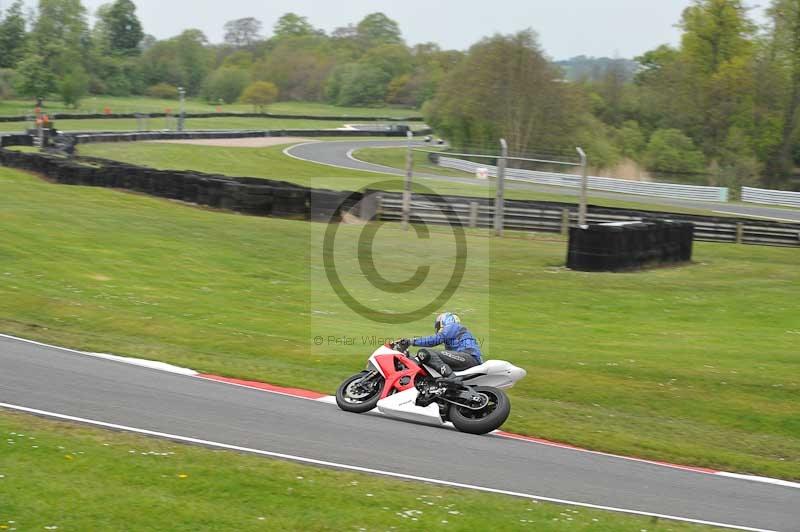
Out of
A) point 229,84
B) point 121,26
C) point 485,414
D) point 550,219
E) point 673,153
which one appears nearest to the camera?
point 485,414

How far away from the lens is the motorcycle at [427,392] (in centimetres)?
1120

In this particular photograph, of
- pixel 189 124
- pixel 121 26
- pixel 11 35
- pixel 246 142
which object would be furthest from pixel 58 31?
pixel 121 26

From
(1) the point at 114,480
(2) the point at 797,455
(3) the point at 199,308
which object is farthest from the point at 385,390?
(3) the point at 199,308

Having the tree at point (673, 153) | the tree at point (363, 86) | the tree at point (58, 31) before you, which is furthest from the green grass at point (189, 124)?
the tree at point (673, 153)

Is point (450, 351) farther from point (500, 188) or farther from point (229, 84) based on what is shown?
point (229, 84)

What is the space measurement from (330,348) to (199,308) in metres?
3.28

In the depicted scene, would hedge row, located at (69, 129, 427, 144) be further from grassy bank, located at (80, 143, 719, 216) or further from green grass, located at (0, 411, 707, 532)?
green grass, located at (0, 411, 707, 532)

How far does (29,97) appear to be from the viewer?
91.1m

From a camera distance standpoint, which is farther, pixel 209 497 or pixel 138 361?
pixel 138 361

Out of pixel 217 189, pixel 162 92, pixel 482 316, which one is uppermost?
pixel 162 92

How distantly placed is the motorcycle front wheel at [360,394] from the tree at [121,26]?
518ft

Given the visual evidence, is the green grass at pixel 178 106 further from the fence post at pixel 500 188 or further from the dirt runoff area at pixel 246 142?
the fence post at pixel 500 188

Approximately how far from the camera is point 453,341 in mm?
11625

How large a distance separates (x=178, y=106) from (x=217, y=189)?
88.9 metres
